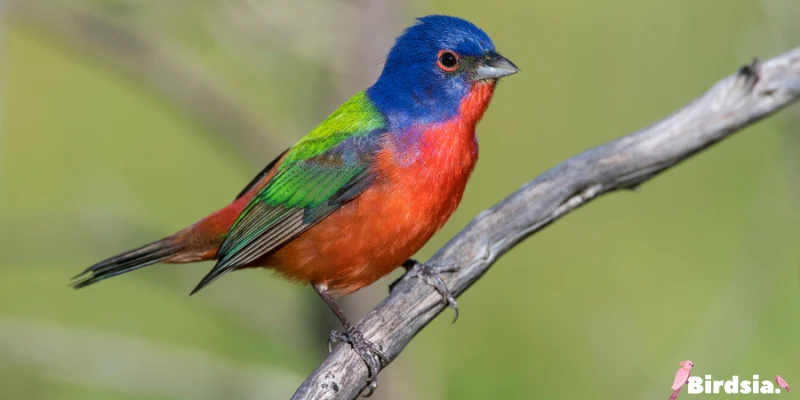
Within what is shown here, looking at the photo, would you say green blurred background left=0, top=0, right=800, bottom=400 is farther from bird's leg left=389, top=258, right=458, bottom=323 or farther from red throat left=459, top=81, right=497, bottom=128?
red throat left=459, top=81, right=497, bottom=128

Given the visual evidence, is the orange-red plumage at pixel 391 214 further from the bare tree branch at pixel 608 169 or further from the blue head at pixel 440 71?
the bare tree branch at pixel 608 169

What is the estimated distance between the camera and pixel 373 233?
464cm

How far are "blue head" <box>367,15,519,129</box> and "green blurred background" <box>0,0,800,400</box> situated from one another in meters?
1.14

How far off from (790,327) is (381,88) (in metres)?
3.27

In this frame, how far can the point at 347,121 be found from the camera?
16.6ft

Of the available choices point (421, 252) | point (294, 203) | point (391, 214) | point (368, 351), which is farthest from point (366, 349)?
point (421, 252)

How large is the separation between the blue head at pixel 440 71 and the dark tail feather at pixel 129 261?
4.57 feet

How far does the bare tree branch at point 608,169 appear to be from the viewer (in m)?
4.72

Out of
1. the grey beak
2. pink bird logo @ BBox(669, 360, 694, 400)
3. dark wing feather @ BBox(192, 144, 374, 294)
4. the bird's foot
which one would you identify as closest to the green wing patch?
dark wing feather @ BBox(192, 144, 374, 294)

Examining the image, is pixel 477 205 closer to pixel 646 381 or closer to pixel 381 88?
pixel 646 381

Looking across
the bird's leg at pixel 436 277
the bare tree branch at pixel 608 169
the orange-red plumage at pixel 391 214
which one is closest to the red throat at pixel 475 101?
the orange-red plumage at pixel 391 214

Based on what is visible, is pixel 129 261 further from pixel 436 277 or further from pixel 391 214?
pixel 436 277

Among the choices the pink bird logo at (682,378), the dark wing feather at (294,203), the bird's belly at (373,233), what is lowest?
the pink bird logo at (682,378)

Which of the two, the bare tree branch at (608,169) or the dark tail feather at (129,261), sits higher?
the dark tail feather at (129,261)
